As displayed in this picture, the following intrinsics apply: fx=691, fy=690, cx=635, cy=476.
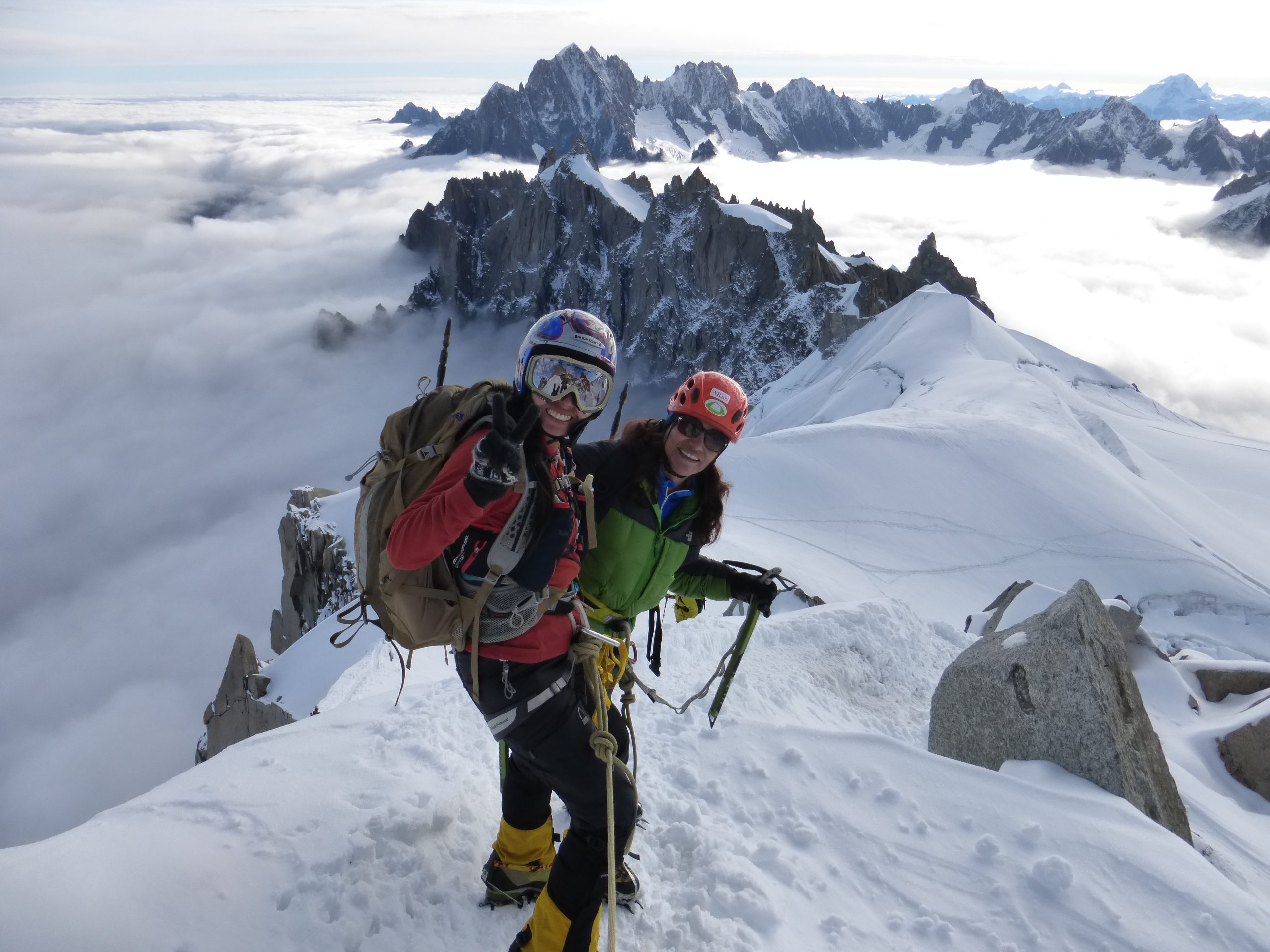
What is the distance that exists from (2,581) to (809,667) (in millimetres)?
224973

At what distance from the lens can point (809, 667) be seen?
878 centimetres

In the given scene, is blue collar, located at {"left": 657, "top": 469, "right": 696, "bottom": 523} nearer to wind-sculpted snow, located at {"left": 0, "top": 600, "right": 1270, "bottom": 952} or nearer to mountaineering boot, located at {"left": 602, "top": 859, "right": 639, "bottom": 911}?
mountaineering boot, located at {"left": 602, "top": 859, "right": 639, "bottom": 911}

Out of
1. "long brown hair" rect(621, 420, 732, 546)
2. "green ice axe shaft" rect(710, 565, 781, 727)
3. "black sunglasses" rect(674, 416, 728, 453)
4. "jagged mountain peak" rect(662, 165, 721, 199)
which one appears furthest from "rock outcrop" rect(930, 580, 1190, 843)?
"jagged mountain peak" rect(662, 165, 721, 199)

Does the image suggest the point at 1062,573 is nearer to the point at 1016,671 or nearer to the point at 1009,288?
the point at 1016,671

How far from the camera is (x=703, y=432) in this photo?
4.16 meters

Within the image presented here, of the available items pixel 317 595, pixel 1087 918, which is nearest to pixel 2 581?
pixel 317 595

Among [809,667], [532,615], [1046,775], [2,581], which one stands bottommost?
[2,581]

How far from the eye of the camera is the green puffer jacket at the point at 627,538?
4.13 m

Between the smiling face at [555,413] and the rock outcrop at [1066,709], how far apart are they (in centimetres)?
541

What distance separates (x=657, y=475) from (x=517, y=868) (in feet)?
8.57

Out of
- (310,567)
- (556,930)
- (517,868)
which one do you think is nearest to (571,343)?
(556,930)

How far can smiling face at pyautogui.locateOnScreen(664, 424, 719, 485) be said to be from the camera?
163 inches

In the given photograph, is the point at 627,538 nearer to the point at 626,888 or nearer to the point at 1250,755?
the point at 626,888

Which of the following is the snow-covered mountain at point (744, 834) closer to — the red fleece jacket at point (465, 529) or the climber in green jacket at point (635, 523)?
the climber in green jacket at point (635, 523)
